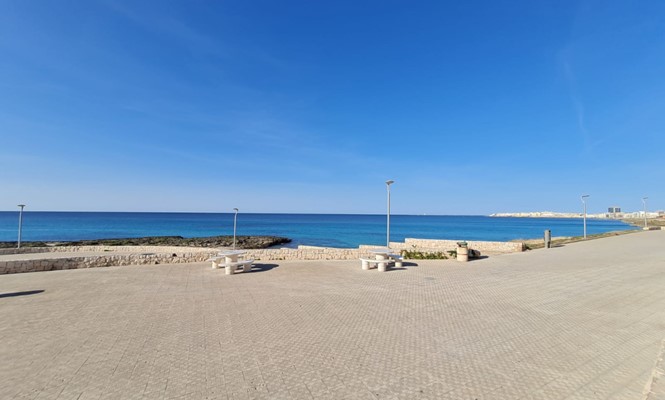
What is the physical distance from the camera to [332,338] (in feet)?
17.0

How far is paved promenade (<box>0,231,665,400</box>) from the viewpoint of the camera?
374 cm

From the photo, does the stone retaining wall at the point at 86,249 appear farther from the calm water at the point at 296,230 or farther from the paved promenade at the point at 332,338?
the calm water at the point at 296,230

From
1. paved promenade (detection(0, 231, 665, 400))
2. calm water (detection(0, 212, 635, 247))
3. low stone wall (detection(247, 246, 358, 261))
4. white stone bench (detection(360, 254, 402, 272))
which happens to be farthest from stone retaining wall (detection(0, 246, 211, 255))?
calm water (detection(0, 212, 635, 247))

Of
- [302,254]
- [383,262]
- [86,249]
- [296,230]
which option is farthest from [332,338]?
[296,230]

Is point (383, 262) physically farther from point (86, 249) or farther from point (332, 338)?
point (86, 249)

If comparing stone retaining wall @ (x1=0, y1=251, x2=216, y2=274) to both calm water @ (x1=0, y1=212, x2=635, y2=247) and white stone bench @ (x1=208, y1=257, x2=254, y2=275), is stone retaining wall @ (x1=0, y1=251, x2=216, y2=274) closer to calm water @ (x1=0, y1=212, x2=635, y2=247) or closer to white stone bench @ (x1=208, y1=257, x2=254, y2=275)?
white stone bench @ (x1=208, y1=257, x2=254, y2=275)

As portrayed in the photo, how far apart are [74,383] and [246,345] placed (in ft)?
6.85

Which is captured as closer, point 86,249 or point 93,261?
point 93,261

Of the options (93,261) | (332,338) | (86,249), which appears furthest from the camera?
(86,249)

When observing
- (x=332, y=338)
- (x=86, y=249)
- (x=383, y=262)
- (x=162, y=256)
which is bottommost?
(x=86, y=249)

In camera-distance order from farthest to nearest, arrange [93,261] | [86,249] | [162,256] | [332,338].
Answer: [86,249], [162,256], [93,261], [332,338]

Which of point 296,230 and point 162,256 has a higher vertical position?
point 162,256

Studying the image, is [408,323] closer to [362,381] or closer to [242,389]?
[362,381]

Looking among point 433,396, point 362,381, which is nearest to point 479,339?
point 433,396
